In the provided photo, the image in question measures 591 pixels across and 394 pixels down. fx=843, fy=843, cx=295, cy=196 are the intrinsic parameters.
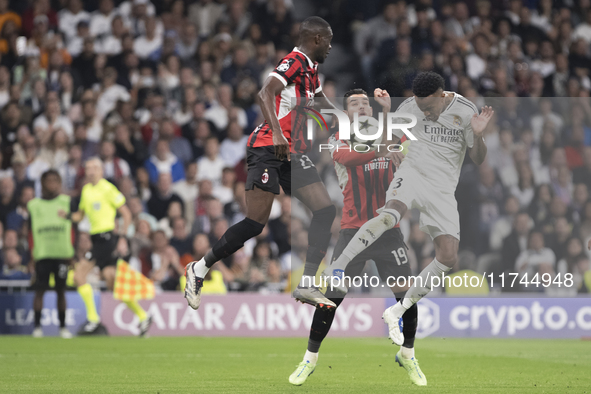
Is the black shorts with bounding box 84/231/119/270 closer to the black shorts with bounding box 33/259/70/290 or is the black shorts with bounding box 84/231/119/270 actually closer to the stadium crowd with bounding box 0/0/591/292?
the black shorts with bounding box 33/259/70/290

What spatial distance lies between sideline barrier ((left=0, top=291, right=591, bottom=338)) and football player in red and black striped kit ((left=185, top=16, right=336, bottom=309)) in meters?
5.34

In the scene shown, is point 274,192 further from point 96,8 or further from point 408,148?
point 96,8

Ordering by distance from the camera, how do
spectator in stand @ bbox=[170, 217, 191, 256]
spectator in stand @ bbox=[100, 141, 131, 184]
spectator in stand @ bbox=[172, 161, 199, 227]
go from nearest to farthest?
1. spectator in stand @ bbox=[170, 217, 191, 256]
2. spectator in stand @ bbox=[100, 141, 131, 184]
3. spectator in stand @ bbox=[172, 161, 199, 227]

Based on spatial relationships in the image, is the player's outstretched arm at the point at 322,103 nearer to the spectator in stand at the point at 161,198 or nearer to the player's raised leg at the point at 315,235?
the player's raised leg at the point at 315,235

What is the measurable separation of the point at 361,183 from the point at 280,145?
1289 millimetres

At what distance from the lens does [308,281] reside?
7.03 metres

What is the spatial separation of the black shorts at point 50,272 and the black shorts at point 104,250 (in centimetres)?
38

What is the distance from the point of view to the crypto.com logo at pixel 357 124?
7.49 m

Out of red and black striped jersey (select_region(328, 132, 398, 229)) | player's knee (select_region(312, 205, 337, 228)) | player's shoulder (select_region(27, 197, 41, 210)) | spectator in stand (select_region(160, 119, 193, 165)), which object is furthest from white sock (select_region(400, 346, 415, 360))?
spectator in stand (select_region(160, 119, 193, 165))

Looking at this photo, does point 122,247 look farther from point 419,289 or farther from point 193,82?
point 419,289

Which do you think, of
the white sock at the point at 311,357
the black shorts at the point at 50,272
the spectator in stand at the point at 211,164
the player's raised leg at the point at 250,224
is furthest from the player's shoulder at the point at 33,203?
the white sock at the point at 311,357

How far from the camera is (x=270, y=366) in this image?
846 cm

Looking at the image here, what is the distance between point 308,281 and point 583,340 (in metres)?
6.51

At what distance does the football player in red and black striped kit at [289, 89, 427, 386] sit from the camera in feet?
23.4
